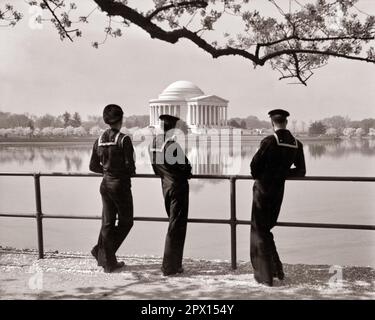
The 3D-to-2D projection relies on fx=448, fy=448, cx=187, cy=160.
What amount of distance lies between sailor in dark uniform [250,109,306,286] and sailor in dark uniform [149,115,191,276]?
25.5 inches

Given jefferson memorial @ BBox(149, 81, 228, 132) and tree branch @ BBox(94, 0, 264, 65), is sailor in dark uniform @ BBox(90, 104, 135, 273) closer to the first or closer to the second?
tree branch @ BBox(94, 0, 264, 65)

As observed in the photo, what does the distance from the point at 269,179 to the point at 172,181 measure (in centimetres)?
87

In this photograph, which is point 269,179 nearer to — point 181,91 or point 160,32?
point 160,32

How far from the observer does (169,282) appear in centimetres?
395

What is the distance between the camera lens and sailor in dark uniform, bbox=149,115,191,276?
4035mm

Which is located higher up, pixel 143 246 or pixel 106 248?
pixel 106 248

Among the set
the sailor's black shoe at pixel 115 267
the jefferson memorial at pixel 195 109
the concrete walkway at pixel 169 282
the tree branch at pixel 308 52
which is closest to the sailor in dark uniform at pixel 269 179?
the concrete walkway at pixel 169 282

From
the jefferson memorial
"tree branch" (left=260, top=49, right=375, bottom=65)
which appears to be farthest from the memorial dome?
"tree branch" (left=260, top=49, right=375, bottom=65)

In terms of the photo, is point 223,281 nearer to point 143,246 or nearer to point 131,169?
point 131,169

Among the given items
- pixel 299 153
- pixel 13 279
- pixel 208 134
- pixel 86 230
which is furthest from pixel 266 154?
pixel 86 230

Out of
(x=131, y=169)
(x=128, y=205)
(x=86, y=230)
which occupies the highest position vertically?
(x=131, y=169)

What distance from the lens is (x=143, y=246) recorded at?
23.8 meters

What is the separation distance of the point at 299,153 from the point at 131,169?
1513 millimetres

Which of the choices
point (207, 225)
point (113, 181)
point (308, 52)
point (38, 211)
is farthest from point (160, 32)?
point (207, 225)
